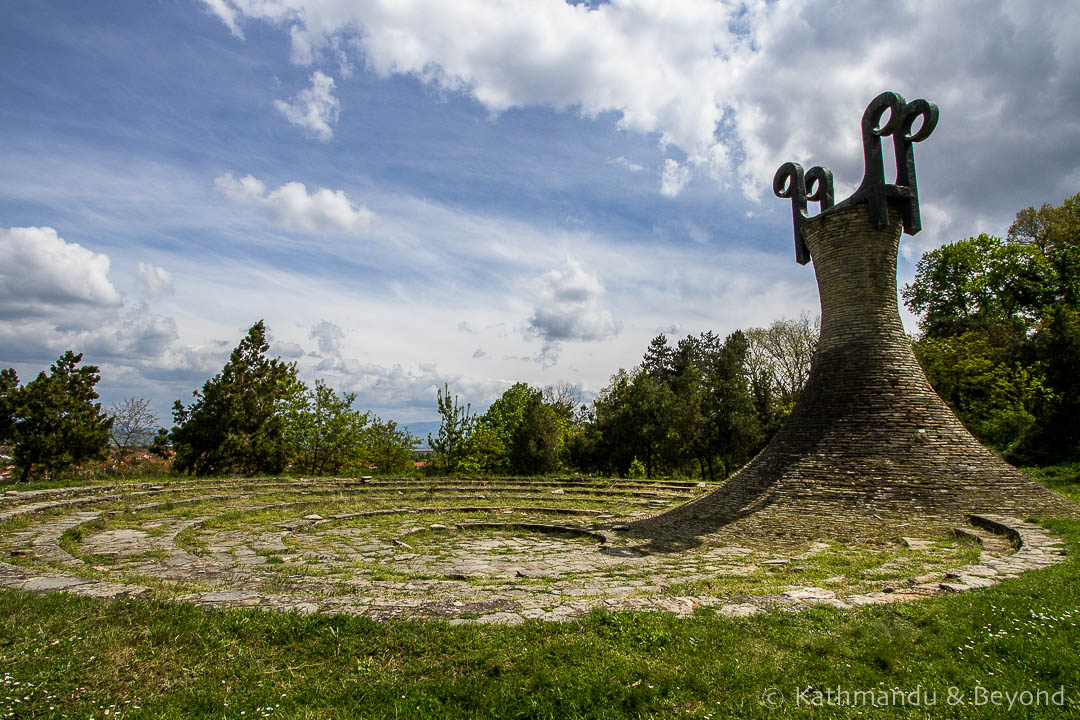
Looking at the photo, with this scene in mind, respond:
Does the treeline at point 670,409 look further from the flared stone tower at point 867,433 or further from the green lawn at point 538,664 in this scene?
the green lawn at point 538,664

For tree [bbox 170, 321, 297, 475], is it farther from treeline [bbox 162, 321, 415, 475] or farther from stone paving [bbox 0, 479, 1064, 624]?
stone paving [bbox 0, 479, 1064, 624]

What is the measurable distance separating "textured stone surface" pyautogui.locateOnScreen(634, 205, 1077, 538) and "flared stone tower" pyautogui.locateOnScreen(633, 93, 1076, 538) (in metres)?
0.02

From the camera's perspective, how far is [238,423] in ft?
76.7

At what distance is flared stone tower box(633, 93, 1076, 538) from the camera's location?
30.0 feet

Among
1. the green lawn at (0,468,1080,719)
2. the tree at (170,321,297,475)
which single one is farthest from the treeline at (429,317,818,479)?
the green lawn at (0,468,1080,719)

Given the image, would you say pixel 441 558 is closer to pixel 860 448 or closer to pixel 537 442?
pixel 860 448

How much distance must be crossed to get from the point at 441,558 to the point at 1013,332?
30031 mm

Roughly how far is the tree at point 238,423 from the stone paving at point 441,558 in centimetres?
818

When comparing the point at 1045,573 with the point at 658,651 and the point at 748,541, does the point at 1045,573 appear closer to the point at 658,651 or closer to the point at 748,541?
the point at 748,541

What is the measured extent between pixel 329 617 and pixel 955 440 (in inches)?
425

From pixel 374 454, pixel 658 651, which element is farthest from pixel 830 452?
pixel 374 454

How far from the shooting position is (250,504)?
13945mm

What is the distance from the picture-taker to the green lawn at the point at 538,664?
3102mm

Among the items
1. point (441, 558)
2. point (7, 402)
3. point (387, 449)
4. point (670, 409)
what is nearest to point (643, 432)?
point (670, 409)
